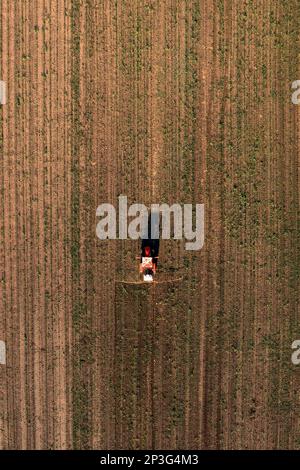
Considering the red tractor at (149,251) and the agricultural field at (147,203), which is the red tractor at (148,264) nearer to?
the red tractor at (149,251)

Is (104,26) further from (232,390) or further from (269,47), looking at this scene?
(232,390)

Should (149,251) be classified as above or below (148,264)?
above
